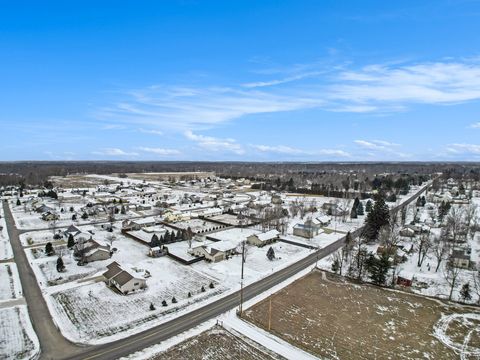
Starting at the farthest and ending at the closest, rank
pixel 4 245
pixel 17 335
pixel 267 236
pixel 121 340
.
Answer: pixel 267 236, pixel 4 245, pixel 17 335, pixel 121 340

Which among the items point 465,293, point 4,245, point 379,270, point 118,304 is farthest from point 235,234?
point 4,245

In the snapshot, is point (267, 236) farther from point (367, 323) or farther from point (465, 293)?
point (465, 293)

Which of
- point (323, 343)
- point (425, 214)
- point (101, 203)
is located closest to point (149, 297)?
point (323, 343)

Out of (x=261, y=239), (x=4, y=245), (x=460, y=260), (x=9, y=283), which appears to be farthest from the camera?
(x=261, y=239)

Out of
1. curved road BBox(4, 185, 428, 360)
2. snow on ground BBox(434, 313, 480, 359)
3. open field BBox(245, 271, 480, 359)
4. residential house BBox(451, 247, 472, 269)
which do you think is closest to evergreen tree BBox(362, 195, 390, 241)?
residential house BBox(451, 247, 472, 269)

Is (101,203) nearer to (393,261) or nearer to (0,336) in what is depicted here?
(0,336)

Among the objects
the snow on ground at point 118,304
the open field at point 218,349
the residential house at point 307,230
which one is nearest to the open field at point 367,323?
the open field at point 218,349

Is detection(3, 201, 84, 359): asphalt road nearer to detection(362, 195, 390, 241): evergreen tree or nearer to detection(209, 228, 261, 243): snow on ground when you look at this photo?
detection(209, 228, 261, 243): snow on ground
